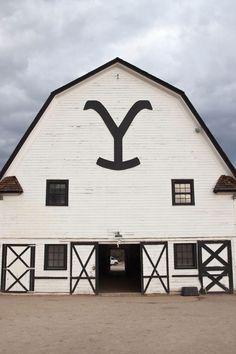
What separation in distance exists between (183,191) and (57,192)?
6324 mm

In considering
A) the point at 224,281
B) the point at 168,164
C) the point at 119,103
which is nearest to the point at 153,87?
the point at 119,103

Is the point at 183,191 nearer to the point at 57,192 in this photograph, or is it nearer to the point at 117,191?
the point at 117,191

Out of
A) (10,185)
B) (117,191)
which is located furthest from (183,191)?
(10,185)

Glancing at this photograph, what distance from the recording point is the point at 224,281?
19391 millimetres

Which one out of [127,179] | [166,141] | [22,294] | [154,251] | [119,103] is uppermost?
[119,103]

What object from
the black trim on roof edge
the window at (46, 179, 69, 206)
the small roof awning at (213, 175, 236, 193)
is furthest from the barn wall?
the black trim on roof edge

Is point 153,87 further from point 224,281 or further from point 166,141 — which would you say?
point 224,281

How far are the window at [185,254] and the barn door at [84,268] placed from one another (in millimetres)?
3992

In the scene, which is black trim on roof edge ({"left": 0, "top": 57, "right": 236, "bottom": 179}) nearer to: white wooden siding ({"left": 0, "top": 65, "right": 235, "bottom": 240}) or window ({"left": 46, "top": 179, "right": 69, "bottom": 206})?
white wooden siding ({"left": 0, "top": 65, "right": 235, "bottom": 240})

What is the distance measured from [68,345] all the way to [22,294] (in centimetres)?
A: 1022

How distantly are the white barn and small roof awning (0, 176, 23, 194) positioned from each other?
0.19 feet

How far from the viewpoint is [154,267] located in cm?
1931

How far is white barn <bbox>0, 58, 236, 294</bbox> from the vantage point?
63.5ft

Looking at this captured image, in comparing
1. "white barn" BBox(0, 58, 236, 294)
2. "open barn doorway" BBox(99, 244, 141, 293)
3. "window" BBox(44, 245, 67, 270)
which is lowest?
"open barn doorway" BBox(99, 244, 141, 293)
